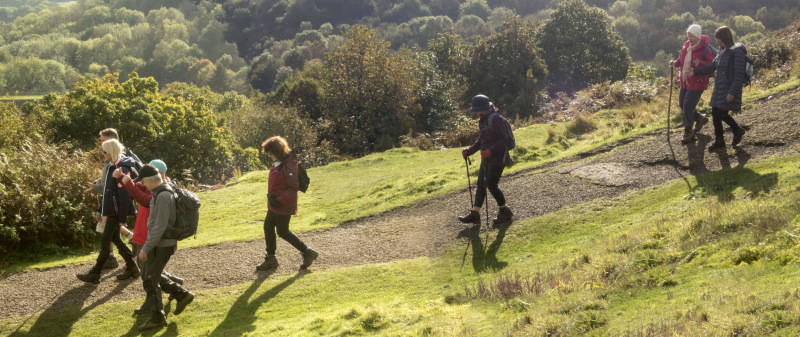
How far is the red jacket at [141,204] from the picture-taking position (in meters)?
7.15

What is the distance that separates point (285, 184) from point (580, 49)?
37510 mm

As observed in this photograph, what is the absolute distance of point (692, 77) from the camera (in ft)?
36.2

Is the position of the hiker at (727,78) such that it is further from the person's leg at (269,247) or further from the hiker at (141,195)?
the hiker at (141,195)

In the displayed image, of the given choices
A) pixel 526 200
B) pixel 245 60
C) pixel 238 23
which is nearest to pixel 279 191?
pixel 526 200

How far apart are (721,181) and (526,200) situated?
3.20 m

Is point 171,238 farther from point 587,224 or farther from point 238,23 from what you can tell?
point 238,23

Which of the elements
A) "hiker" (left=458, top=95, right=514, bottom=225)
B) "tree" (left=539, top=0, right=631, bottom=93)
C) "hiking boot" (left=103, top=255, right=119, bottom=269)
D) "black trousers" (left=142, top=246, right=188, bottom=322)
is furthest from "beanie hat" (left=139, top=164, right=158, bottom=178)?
"tree" (left=539, top=0, right=631, bottom=93)

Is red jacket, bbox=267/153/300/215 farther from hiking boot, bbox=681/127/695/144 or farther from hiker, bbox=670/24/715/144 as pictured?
hiking boot, bbox=681/127/695/144

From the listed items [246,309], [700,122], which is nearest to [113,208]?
[246,309]

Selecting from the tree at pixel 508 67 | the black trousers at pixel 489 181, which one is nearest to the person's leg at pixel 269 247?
the black trousers at pixel 489 181

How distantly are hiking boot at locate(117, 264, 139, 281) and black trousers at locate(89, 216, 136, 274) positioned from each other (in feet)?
0.17

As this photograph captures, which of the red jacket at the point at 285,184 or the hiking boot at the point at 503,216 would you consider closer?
the red jacket at the point at 285,184

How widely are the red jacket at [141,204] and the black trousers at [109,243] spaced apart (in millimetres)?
1149

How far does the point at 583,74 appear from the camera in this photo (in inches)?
1629
